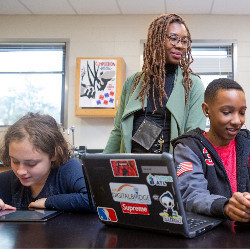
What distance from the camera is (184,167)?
1.01 m

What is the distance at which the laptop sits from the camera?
543mm

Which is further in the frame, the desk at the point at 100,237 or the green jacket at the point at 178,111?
the green jacket at the point at 178,111

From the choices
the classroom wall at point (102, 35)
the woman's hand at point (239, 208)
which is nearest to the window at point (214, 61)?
the classroom wall at point (102, 35)

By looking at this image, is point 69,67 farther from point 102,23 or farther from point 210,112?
point 210,112

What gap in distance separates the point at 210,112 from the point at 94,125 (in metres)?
2.90

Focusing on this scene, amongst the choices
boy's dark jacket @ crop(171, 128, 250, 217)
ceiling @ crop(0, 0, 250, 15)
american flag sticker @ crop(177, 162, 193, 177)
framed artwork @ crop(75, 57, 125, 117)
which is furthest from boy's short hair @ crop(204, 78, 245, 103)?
ceiling @ crop(0, 0, 250, 15)

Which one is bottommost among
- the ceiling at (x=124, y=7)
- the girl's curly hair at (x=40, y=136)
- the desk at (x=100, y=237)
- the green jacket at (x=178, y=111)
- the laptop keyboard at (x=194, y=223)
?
the desk at (x=100, y=237)

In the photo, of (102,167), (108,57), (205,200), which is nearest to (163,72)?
(205,200)

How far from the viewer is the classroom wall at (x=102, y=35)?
3.90m

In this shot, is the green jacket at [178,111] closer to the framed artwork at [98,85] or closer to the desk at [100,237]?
the desk at [100,237]

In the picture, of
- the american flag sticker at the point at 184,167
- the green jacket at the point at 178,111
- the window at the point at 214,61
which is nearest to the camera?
the american flag sticker at the point at 184,167

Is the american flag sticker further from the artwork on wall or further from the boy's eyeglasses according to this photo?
the artwork on wall

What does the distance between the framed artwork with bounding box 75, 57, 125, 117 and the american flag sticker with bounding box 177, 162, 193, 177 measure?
275 cm

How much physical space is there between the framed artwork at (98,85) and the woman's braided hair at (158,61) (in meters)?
2.14
